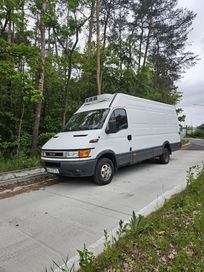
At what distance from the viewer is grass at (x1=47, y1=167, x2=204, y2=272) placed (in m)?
2.52

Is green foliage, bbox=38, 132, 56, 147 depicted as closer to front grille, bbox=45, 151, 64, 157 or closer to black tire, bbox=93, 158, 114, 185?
front grille, bbox=45, 151, 64, 157

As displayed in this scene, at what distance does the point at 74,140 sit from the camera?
5.63 metres

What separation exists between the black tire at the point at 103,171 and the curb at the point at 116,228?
5.18 feet

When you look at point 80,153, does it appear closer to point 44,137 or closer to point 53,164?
point 53,164

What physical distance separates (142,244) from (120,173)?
4.24 m

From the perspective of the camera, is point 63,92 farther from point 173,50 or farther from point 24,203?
point 173,50

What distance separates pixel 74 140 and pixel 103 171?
1.12m

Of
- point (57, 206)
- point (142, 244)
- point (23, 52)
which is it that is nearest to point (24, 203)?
point (57, 206)

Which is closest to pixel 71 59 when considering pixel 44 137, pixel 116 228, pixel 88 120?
pixel 44 137

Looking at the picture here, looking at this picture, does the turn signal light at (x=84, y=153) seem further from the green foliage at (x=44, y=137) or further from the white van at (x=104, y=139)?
the green foliage at (x=44, y=137)

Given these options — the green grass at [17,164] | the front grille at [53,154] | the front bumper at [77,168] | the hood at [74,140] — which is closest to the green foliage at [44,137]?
the green grass at [17,164]

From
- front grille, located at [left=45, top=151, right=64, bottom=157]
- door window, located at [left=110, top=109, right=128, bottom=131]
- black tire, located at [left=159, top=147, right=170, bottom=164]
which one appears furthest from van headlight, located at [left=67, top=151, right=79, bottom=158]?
black tire, located at [left=159, top=147, right=170, bottom=164]

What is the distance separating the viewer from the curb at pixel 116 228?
2.58 metres

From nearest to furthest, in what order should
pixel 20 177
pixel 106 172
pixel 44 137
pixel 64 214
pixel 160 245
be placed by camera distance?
pixel 160 245 → pixel 64 214 → pixel 106 172 → pixel 20 177 → pixel 44 137
